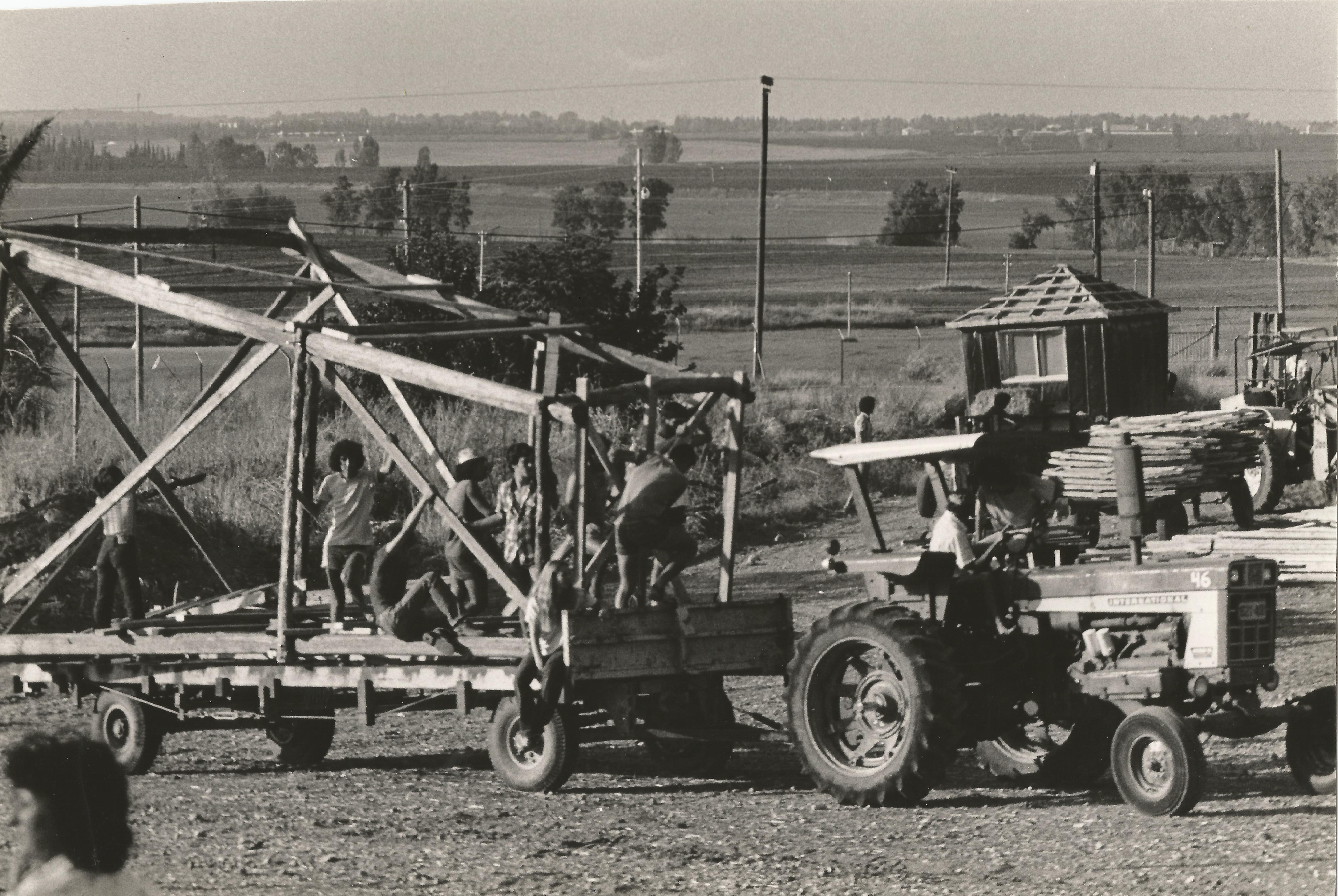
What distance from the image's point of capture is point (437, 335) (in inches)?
578

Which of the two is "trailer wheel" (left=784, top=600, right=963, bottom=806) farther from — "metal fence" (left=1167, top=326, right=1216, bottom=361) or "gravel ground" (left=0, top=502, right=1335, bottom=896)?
"metal fence" (left=1167, top=326, right=1216, bottom=361)

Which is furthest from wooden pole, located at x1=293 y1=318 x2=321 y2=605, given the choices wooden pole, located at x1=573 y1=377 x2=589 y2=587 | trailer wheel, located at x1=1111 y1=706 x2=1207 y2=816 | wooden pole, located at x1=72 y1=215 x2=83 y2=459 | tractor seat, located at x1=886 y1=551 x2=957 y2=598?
wooden pole, located at x1=72 y1=215 x2=83 y2=459

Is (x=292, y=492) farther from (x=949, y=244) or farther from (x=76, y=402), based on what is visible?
(x=949, y=244)

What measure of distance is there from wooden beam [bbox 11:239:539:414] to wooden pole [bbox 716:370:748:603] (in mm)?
1503

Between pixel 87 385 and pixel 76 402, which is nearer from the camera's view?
pixel 87 385

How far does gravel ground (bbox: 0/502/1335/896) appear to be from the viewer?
10789mm

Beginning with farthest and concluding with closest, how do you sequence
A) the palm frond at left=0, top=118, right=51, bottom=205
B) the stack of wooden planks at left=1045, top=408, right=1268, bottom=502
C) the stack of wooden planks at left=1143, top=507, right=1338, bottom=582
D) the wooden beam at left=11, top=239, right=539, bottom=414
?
the palm frond at left=0, top=118, right=51, bottom=205 → the stack of wooden planks at left=1045, top=408, right=1268, bottom=502 → the stack of wooden planks at left=1143, top=507, right=1338, bottom=582 → the wooden beam at left=11, top=239, right=539, bottom=414

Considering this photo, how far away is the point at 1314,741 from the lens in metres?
12.3

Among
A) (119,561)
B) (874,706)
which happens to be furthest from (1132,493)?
A: (119,561)

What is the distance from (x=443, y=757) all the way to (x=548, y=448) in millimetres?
3973

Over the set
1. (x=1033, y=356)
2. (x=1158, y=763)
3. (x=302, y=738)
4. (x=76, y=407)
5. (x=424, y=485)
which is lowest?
(x=302, y=738)

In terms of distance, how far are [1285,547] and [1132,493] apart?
Answer: 10.5m

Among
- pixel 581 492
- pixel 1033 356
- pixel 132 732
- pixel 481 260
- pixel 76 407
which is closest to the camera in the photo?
pixel 581 492

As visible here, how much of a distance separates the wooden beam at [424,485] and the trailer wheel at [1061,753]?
3369 millimetres
